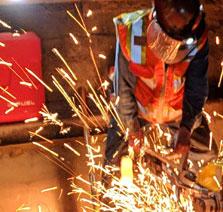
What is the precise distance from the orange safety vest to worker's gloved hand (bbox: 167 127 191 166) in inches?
8.5

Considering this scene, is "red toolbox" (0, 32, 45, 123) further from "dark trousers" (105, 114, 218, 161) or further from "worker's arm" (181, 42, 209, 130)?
"worker's arm" (181, 42, 209, 130)

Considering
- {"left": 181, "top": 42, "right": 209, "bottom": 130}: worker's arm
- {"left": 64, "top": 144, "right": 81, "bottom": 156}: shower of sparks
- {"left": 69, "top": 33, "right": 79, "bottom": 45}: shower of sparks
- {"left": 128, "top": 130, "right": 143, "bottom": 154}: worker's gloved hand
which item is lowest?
{"left": 64, "top": 144, "right": 81, "bottom": 156}: shower of sparks

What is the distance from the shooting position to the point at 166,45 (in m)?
3.74

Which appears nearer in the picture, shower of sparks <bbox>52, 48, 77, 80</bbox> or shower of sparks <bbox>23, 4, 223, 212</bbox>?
shower of sparks <bbox>23, 4, 223, 212</bbox>

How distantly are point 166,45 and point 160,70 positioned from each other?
1.16ft

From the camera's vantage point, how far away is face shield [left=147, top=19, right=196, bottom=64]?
369 centimetres

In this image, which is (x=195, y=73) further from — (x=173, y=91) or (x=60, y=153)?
(x=60, y=153)

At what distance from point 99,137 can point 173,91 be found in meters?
1.52

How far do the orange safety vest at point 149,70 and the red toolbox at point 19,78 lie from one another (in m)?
1.45

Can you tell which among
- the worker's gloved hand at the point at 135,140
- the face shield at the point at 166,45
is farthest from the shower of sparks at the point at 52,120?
the face shield at the point at 166,45

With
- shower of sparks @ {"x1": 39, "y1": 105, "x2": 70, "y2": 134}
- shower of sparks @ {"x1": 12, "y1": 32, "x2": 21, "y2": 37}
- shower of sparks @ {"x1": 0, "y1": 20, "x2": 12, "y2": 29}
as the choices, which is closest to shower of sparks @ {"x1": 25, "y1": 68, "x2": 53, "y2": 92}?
shower of sparks @ {"x1": 39, "y1": 105, "x2": 70, "y2": 134}

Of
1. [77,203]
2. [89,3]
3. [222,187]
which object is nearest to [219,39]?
[89,3]

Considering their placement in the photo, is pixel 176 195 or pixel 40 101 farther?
pixel 40 101

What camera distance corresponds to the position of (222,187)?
4766 mm
